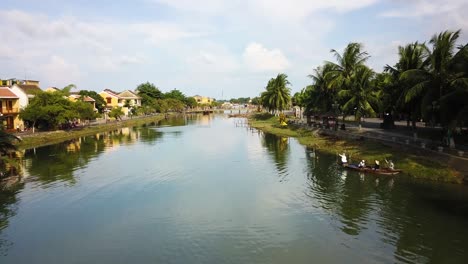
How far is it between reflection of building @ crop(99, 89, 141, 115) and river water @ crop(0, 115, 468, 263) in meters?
94.8

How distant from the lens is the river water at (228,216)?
20.1 metres

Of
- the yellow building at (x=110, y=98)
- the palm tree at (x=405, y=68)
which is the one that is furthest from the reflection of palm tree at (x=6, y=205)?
the yellow building at (x=110, y=98)

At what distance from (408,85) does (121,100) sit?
120 m

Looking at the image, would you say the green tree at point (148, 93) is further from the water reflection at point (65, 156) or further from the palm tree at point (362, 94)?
the palm tree at point (362, 94)

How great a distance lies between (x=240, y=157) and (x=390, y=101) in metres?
21.9

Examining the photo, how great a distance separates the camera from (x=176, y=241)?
2170cm

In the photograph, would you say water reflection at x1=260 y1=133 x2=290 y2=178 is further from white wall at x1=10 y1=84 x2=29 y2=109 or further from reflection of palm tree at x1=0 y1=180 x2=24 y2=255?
white wall at x1=10 y1=84 x2=29 y2=109

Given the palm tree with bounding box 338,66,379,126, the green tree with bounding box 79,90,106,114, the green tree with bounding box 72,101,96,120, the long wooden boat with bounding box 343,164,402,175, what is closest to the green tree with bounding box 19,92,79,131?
the green tree with bounding box 72,101,96,120

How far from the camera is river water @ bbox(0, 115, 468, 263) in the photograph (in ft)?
65.9

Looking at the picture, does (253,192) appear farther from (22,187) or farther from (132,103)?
(132,103)

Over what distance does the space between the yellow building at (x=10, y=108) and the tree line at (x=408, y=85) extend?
58579 mm

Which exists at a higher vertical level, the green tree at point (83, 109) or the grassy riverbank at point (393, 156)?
the green tree at point (83, 109)

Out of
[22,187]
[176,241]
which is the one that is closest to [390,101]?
[176,241]

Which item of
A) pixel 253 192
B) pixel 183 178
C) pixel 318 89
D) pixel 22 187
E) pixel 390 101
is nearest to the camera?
pixel 253 192
